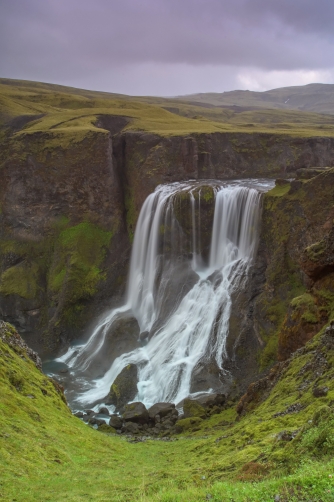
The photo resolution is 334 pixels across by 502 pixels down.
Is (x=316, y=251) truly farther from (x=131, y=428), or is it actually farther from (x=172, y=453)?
(x=131, y=428)

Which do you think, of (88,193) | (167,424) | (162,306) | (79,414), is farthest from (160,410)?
(88,193)

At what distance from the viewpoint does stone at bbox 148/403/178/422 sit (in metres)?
20.8

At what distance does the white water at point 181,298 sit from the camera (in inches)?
1014

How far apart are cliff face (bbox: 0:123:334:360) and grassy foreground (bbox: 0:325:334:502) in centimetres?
2081

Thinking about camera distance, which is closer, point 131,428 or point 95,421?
point 131,428

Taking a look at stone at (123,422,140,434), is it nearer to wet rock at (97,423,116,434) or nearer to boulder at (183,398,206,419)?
wet rock at (97,423,116,434)

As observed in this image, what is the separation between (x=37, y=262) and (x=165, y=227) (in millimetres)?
14002

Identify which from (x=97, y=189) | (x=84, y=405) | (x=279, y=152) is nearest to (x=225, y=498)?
(x=84, y=405)

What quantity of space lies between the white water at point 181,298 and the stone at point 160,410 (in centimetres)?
245

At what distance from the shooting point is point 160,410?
20.9m

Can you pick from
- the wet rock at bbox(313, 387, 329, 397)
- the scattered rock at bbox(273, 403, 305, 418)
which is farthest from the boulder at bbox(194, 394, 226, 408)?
the wet rock at bbox(313, 387, 329, 397)

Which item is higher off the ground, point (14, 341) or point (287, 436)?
point (287, 436)

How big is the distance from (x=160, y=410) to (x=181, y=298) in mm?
10886

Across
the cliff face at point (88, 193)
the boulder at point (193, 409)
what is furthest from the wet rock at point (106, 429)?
the cliff face at point (88, 193)
